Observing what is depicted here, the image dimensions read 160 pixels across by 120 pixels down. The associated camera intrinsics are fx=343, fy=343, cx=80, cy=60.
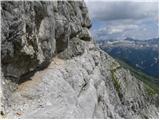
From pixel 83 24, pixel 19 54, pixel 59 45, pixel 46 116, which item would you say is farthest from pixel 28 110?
pixel 83 24

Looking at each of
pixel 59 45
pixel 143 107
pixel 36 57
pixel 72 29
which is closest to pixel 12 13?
pixel 36 57

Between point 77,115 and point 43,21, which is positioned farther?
point 43,21

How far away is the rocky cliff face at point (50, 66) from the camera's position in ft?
77.9

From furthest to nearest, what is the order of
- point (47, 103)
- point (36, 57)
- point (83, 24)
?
1. point (83, 24)
2. point (36, 57)
3. point (47, 103)

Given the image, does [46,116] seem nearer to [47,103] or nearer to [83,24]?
[47,103]

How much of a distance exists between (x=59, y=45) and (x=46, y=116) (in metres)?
13.0

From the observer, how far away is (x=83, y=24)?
44.2 m

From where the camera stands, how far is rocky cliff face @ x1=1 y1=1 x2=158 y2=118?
23.8m

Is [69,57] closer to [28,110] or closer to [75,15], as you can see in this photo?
[75,15]

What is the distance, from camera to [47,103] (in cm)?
2542

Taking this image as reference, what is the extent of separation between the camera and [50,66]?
31547 millimetres

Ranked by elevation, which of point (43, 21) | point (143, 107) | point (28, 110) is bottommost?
point (143, 107)

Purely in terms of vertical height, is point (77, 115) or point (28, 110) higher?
point (28, 110)

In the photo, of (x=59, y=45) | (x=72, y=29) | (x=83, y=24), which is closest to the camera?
(x=59, y=45)
